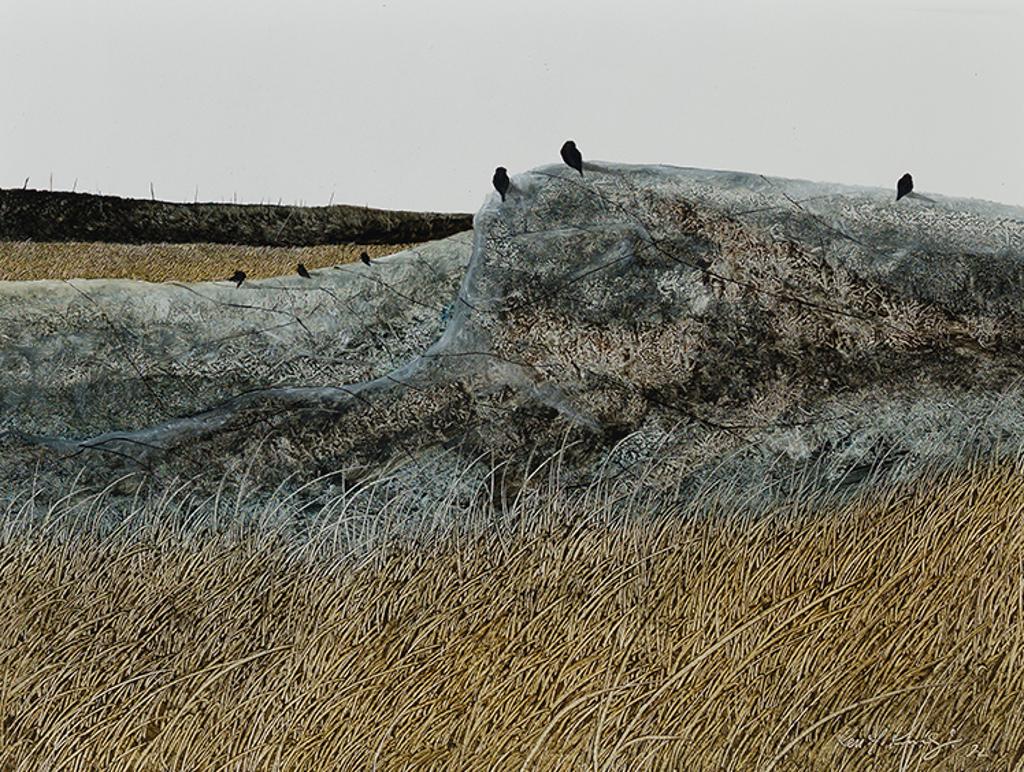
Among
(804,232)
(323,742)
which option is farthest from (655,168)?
(323,742)

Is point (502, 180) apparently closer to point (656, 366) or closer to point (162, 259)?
point (656, 366)

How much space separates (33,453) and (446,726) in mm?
1245

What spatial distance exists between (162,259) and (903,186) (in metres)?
4.67

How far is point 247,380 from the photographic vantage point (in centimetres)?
291

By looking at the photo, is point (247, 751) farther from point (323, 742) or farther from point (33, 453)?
point (33, 453)

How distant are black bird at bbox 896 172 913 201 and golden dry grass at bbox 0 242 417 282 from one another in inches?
148

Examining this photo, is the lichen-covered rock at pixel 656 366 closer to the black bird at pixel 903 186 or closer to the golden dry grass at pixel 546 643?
the black bird at pixel 903 186

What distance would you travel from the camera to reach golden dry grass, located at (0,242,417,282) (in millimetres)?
6250

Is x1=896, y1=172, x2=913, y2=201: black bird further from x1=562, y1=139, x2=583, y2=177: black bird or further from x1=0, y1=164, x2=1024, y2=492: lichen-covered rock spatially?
x1=562, y1=139, x2=583, y2=177: black bird

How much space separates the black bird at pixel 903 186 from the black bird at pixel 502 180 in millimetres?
988
